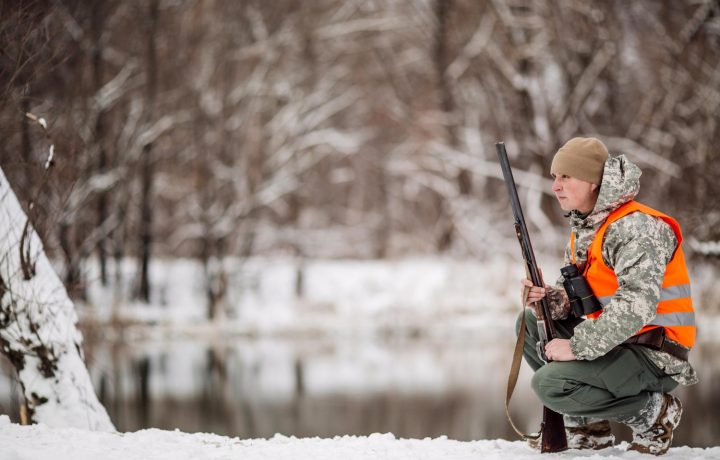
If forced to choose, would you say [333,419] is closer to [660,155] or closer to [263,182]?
[263,182]

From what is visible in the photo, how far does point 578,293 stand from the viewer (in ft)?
11.9

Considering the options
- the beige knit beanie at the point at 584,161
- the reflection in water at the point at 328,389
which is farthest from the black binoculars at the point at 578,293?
the reflection in water at the point at 328,389

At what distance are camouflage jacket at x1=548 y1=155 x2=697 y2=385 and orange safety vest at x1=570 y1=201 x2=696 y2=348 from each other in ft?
0.11

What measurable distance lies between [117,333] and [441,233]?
858cm

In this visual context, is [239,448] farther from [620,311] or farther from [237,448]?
[620,311]

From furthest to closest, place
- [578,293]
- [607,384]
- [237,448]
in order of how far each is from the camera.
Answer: [237,448]
[578,293]
[607,384]

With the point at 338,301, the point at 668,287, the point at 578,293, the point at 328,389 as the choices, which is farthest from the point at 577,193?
the point at 338,301

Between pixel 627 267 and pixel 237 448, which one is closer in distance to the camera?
pixel 627 267

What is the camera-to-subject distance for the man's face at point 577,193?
3.64 m

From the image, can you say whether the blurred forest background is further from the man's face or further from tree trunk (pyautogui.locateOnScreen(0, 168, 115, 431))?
the man's face

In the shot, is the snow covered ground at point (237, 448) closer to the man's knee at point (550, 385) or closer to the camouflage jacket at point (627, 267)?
the man's knee at point (550, 385)

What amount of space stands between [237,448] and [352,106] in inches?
730

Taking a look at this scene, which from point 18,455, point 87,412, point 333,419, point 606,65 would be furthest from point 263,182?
point 18,455

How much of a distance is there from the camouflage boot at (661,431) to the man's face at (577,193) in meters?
0.90
